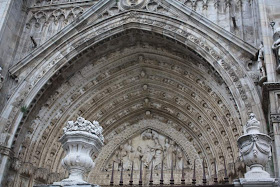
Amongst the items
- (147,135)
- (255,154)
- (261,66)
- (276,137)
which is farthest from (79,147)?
(147,135)

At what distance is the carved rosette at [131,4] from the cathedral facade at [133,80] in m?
0.03

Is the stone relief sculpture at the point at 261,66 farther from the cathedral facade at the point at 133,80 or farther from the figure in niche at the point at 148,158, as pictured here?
the figure in niche at the point at 148,158

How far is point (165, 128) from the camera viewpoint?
1201cm

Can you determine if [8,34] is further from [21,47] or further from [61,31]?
[61,31]

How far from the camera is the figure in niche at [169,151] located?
37.6ft

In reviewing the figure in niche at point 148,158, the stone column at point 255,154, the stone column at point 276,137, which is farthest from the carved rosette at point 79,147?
the figure in niche at point 148,158

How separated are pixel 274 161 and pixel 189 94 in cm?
423

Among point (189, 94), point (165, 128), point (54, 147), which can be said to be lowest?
point (54, 147)

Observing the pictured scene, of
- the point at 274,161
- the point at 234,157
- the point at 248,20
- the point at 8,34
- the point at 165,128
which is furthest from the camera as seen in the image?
the point at 165,128

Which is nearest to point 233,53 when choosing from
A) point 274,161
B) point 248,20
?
point 248,20

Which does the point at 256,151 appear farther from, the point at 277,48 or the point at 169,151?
A: the point at 169,151

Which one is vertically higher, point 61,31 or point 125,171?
point 61,31

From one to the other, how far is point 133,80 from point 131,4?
240 cm

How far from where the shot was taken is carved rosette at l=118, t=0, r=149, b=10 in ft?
36.9
